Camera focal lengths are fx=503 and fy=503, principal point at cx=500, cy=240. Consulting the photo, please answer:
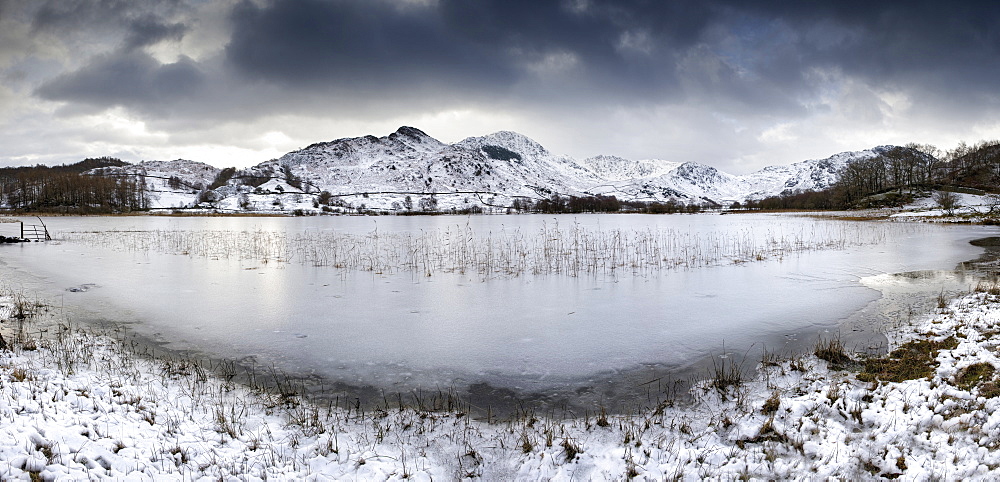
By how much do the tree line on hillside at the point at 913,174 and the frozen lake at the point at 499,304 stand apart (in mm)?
82963

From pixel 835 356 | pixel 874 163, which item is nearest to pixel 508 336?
pixel 835 356

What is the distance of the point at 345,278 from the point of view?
19750 mm

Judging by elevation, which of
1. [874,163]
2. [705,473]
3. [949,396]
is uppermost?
[874,163]

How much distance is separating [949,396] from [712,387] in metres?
2.77

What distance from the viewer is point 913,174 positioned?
100000 mm

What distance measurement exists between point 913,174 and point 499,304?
11934 cm

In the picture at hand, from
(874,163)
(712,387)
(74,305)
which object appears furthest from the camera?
(874,163)

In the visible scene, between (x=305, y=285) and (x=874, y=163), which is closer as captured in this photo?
(x=305, y=285)

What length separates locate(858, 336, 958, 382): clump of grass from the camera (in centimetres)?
743

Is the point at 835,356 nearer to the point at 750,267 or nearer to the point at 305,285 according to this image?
the point at 750,267

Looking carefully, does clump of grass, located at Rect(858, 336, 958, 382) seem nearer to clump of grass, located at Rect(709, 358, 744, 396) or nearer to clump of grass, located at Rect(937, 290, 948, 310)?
clump of grass, located at Rect(709, 358, 744, 396)

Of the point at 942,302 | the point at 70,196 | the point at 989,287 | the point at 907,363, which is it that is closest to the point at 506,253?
the point at 942,302

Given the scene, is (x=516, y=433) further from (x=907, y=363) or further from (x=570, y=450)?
(x=907, y=363)

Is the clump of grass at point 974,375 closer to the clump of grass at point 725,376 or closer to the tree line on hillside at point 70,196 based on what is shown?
the clump of grass at point 725,376
